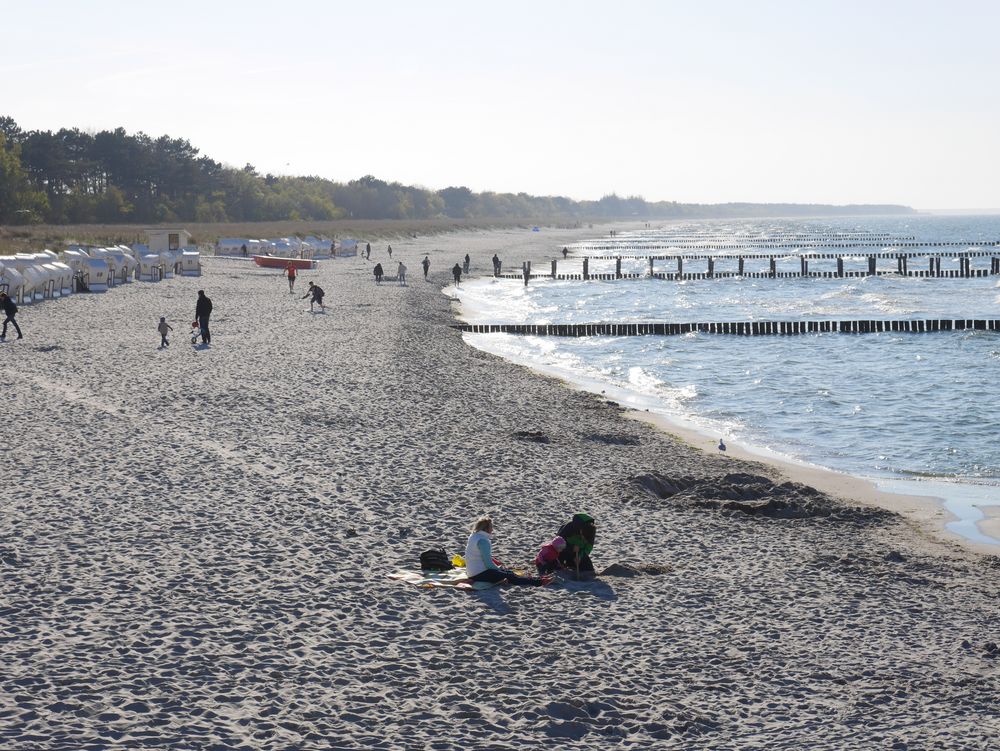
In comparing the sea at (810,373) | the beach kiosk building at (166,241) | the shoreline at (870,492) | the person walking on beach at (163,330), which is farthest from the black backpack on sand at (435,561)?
the beach kiosk building at (166,241)

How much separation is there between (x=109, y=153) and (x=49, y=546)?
106727 mm

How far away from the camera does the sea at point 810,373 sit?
20969mm

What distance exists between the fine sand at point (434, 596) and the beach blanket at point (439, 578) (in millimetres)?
198

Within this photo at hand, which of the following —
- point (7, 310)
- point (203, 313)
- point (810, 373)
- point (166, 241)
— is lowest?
point (810, 373)

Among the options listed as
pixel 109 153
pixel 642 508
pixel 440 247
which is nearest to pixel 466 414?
pixel 642 508

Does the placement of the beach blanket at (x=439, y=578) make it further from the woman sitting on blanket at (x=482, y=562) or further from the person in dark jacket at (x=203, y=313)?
the person in dark jacket at (x=203, y=313)

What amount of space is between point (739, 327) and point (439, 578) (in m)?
33.3

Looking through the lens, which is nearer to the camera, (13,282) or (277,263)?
(13,282)

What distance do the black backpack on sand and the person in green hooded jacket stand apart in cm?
128

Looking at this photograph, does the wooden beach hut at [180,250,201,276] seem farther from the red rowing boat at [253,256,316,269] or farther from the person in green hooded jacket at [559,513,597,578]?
the person in green hooded jacket at [559,513,597,578]

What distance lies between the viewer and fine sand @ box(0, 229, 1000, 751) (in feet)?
27.7

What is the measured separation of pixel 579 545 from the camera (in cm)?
1183

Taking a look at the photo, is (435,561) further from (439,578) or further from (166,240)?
(166,240)

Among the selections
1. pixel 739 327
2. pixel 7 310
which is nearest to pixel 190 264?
pixel 7 310
